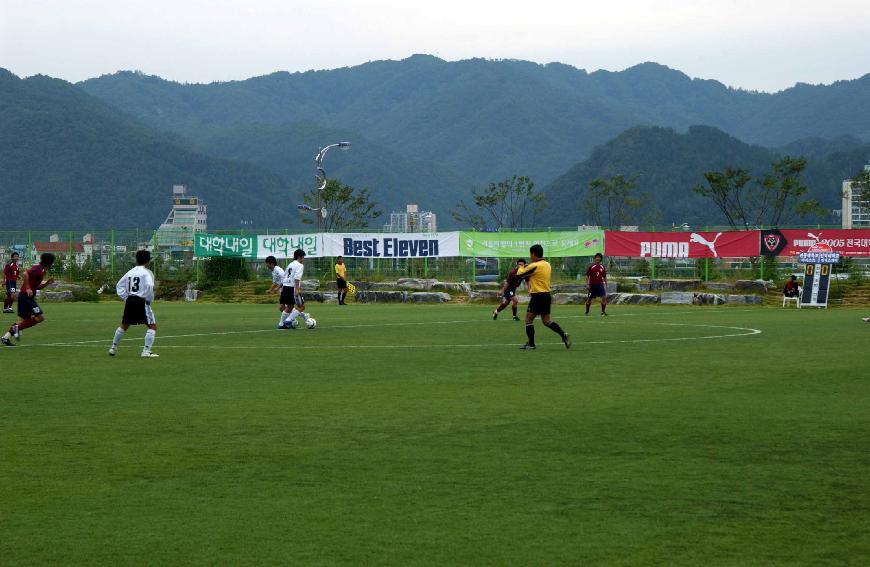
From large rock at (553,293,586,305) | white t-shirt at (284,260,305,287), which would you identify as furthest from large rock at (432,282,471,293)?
white t-shirt at (284,260,305,287)

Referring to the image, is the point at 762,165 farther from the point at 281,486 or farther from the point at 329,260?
the point at 281,486

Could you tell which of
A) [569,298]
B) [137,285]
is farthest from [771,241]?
[137,285]

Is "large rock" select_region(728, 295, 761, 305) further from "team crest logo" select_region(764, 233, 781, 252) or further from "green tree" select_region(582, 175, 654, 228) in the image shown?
"green tree" select_region(582, 175, 654, 228)

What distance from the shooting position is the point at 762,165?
17362 centimetres

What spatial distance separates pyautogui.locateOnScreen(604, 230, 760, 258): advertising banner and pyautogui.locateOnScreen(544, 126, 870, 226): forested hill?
118449 mm

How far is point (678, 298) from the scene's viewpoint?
4316 centimetres

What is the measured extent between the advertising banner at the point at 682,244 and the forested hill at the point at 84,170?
124 m

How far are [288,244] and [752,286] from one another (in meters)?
21.1

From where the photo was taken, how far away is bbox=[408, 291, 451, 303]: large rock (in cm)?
4625

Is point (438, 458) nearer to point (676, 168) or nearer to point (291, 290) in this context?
point (291, 290)

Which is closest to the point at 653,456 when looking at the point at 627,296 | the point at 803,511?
the point at 803,511

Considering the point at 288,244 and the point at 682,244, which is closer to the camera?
the point at 682,244

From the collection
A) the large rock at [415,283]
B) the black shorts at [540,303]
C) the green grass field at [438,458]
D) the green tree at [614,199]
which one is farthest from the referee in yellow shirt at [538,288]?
the green tree at [614,199]

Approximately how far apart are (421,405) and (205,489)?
16.4 ft
